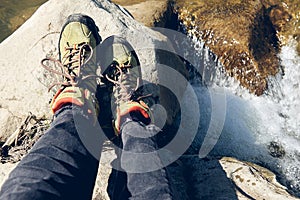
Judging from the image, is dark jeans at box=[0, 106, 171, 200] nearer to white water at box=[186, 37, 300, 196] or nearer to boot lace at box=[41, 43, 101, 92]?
boot lace at box=[41, 43, 101, 92]

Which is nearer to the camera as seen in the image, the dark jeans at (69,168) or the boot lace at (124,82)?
the dark jeans at (69,168)

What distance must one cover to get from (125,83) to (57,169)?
1.63 m

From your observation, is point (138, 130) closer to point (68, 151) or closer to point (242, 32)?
point (68, 151)

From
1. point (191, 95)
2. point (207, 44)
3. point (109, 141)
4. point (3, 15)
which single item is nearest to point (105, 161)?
point (109, 141)

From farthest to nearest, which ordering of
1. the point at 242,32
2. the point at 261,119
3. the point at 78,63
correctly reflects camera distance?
the point at 242,32, the point at 261,119, the point at 78,63

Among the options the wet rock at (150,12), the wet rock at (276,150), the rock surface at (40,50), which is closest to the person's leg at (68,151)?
the rock surface at (40,50)

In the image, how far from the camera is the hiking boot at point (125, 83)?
350 centimetres

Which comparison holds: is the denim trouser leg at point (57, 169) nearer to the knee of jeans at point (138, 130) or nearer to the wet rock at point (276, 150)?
the knee of jeans at point (138, 130)

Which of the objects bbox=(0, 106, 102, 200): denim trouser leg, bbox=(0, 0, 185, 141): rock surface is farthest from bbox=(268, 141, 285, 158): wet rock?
bbox=(0, 106, 102, 200): denim trouser leg

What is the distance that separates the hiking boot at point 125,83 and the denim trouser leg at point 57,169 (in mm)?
506

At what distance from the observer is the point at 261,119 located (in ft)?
18.7

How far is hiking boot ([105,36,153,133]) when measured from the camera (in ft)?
11.5

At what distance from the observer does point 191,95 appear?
5543 millimetres

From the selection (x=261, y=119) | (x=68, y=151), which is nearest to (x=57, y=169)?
(x=68, y=151)
